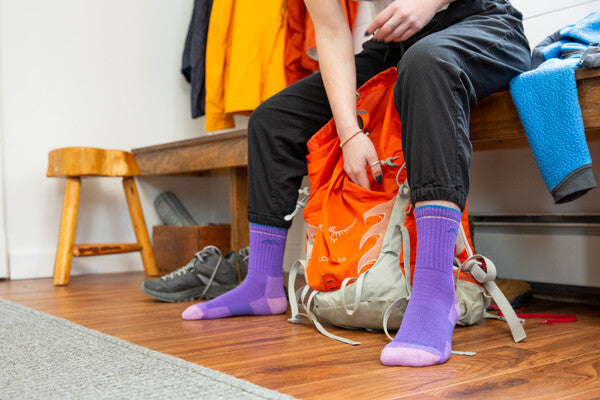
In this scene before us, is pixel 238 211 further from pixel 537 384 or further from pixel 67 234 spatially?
pixel 537 384

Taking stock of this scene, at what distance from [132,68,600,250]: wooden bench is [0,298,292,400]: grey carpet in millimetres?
670

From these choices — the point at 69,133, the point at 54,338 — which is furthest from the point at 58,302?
the point at 69,133

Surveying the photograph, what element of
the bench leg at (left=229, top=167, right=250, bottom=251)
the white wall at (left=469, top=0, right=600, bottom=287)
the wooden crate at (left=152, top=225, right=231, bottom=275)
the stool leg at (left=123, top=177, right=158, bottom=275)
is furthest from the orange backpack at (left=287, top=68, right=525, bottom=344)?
the stool leg at (left=123, top=177, right=158, bottom=275)

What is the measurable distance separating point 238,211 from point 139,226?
474mm

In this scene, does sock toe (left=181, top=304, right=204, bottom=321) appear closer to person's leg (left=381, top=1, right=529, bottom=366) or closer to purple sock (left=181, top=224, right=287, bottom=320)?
purple sock (left=181, top=224, right=287, bottom=320)

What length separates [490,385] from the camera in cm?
64

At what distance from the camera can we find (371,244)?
3.14 feet

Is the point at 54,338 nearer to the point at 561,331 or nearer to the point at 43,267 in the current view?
the point at 561,331

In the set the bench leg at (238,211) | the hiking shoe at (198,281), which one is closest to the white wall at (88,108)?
the bench leg at (238,211)

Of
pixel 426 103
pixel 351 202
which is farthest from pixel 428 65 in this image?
pixel 351 202

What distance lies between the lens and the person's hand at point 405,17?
96 centimetres

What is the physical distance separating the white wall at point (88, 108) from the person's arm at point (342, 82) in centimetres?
111

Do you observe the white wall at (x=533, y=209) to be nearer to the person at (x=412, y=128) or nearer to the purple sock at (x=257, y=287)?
the person at (x=412, y=128)

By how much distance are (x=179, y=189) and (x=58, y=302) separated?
111 centimetres
